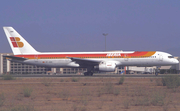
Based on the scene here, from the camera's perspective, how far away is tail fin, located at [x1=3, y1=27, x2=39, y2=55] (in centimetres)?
3338

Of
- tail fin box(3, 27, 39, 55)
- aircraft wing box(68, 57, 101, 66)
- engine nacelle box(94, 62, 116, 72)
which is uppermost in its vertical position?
tail fin box(3, 27, 39, 55)

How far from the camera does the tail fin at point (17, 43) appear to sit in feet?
109

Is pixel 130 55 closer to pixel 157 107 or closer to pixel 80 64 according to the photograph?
pixel 80 64

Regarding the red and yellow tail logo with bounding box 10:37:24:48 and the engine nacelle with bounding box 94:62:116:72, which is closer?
the engine nacelle with bounding box 94:62:116:72

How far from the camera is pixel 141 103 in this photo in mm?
10312

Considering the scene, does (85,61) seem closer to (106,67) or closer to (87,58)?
(87,58)

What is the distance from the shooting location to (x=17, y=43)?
110 ft

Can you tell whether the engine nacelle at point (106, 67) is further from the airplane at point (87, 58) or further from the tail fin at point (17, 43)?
the tail fin at point (17, 43)

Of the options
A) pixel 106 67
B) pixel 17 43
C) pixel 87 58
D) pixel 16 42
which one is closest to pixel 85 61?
pixel 87 58

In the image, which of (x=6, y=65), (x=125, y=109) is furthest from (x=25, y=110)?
(x=6, y=65)

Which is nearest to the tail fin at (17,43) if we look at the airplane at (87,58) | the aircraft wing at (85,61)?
the airplane at (87,58)

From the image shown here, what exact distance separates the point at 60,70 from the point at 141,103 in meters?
58.6

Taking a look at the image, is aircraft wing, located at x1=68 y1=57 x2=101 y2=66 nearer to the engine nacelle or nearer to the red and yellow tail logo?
the engine nacelle

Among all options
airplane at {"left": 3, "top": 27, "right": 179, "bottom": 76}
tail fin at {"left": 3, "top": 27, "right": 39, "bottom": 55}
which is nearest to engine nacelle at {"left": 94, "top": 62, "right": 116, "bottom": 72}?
airplane at {"left": 3, "top": 27, "right": 179, "bottom": 76}
